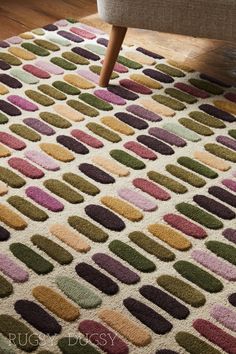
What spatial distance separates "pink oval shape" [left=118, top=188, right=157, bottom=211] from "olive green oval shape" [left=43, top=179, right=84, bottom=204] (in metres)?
0.09

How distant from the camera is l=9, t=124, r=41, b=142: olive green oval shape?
5.06 feet

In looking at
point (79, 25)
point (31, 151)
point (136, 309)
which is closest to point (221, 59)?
point (79, 25)

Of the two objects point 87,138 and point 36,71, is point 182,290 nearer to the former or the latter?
point 87,138

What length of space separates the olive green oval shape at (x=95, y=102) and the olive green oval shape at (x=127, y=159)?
22 centimetres

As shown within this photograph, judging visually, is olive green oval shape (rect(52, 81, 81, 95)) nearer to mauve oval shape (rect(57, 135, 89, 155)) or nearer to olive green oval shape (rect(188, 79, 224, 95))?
mauve oval shape (rect(57, 135, 89, 155))

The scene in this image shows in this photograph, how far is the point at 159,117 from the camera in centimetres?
168

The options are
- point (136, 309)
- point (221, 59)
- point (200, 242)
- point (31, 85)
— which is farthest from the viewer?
point (221, 59)

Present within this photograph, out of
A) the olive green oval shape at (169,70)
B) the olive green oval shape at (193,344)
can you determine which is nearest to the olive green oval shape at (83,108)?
the olive green oval shape at (169,70)

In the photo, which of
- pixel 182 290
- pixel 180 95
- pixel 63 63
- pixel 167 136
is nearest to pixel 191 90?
pixel 180 95

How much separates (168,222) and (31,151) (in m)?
0.39

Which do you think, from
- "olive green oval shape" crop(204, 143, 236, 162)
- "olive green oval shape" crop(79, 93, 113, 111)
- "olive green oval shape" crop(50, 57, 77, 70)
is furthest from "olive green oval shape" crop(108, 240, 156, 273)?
"olive green oval shape" crop(50, 57, 77, 70)

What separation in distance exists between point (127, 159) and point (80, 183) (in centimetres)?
15

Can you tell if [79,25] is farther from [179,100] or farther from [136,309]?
[136,309]

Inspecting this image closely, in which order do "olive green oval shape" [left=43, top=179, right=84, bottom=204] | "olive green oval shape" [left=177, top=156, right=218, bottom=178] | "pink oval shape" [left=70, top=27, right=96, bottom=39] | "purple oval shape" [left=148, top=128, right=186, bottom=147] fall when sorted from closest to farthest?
"olive green oval shape" [left=43, top=179, right=84, bottom=204] → "olive green oval shape" [left=177, top=156, right=218, bottom=178] → "purple oval shape" [left=148, top=128, right=186, bottom=147] → "pink oval shape" [left=70, top=27, right=96, bottom=39]
